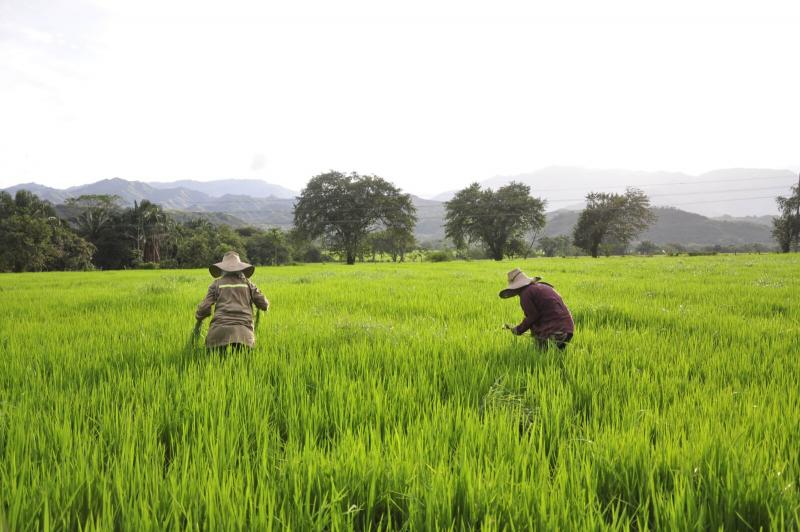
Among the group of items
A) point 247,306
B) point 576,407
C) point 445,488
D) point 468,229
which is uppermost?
point 468,229

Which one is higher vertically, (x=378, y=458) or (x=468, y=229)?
(x=468, y=229)

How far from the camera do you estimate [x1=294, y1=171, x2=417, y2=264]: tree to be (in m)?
57.0

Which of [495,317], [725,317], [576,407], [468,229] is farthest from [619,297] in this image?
[468,229]

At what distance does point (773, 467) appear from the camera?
1851mm

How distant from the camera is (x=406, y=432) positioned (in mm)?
2520

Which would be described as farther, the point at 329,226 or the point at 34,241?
the point at 329,226

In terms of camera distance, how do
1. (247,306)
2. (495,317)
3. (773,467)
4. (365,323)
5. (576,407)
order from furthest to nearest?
(495,317), (365,323), (247,306), (576,407), (773,467)

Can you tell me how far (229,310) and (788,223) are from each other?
81.8m

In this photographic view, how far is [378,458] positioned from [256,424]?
39.8 inches

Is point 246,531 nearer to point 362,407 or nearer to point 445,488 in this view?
point 445,488

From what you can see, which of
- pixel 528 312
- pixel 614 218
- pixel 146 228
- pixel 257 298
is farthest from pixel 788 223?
pixel 146 228

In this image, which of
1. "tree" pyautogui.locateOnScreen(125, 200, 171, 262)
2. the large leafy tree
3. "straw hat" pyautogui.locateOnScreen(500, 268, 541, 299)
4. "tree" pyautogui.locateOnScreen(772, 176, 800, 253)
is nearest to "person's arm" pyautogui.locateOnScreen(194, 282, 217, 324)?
"straw hat" pyautogui.locateOnScreen(500, 268, 541, 299)

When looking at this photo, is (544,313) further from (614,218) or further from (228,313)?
(614,218)

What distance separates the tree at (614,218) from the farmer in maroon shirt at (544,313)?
241 feet
